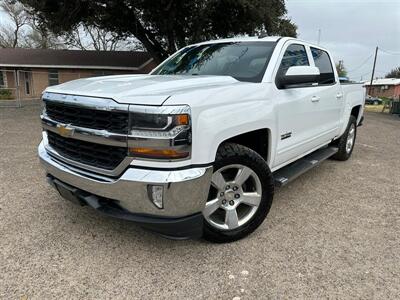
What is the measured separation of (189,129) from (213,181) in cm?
60

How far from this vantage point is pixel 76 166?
2.90m

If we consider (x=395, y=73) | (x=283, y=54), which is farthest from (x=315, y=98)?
(x=395, y=73)

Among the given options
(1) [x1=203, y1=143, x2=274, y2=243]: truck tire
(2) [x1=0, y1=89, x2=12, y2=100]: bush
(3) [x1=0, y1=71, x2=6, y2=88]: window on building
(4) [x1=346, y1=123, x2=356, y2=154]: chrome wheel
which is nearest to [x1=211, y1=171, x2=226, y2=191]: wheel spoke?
(1) [x1=203, y1=143, x2=274, y2=243]: truck tire

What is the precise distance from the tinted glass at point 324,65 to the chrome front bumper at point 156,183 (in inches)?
115

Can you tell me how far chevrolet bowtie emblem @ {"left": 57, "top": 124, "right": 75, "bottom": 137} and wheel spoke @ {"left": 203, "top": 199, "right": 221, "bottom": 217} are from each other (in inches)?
50.3

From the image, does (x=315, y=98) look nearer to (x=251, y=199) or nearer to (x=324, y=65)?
(x=324, y=65)

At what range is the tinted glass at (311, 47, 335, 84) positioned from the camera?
4815 mm

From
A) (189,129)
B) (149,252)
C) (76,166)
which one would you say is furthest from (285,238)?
(76,166)

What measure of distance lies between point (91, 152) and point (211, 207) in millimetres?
1101

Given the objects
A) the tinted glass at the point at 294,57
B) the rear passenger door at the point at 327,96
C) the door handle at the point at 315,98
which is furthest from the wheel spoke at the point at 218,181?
the rear passenger door at the point at 327,96

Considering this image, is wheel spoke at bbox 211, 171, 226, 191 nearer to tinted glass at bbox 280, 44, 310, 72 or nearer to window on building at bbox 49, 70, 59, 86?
tinted glass at bbox 280, 44, 310, 72

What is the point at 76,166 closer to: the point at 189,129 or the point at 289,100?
the point at 189,129

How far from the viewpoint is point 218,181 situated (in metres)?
2.92

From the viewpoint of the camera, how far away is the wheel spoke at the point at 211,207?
2896mm
